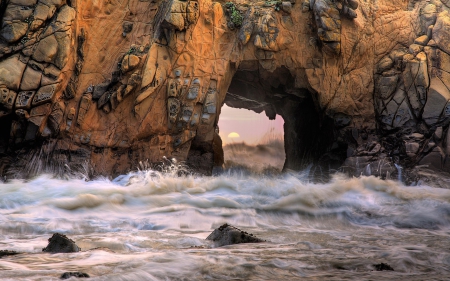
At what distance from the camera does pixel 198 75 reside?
44.1 feet

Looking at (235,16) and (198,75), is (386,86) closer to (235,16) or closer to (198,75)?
(235,16)

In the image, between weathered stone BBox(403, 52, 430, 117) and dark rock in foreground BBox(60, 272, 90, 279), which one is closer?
dark rock in foreground BBox(60, 272, 90, 279)

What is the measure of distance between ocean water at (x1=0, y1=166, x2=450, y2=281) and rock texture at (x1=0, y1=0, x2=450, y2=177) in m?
1.08

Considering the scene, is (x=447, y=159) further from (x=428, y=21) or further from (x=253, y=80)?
(x=253, y=80)

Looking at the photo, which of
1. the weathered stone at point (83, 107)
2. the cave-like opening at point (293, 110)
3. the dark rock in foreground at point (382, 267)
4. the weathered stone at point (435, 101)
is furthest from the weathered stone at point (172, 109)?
the dark rock in foreground at point (382, 267)

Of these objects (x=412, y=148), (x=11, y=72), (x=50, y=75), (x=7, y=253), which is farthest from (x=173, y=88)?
(x=7, y=253)

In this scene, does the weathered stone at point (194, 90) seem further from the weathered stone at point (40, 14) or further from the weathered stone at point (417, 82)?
the weathered stone at point (417, 82)

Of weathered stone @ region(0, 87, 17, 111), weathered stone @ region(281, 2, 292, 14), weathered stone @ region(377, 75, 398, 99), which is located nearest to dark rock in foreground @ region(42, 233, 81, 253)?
weathered stone @ region(0, 87, 17, 111)

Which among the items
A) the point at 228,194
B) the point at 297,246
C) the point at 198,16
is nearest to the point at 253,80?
the point at 198,16

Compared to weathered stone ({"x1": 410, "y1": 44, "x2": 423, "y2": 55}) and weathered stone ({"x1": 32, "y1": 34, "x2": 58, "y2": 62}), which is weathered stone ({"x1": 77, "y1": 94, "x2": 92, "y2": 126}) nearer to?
weathered stone ({"x1": 32, "y1": 34, "x2": 58, "y2": 62})

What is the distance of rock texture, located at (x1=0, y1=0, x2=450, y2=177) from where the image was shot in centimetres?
1195

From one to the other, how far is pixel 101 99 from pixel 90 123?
631 millimetres

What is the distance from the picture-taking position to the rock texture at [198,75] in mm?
11953

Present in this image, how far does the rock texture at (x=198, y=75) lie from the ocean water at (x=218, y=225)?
1.08 m
